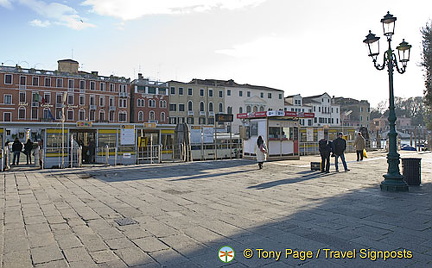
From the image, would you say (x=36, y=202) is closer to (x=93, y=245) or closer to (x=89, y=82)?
(x=93, y=245)

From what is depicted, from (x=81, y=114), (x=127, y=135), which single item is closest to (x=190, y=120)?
(x=81, y=114)

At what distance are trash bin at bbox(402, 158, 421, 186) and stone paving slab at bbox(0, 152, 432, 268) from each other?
11.4 inches

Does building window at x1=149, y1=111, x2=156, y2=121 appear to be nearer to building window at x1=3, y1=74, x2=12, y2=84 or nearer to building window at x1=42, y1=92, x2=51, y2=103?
building window at x1=42, y1=92, x2=51, y2=103

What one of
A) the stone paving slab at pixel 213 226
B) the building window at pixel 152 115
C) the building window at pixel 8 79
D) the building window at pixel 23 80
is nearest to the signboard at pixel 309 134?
the stone paving slab at pixel 213 226

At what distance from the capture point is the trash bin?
909 centimetres

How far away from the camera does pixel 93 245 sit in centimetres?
428

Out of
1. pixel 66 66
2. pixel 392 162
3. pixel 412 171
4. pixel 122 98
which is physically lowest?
pixel 412 171

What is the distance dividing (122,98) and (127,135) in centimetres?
4060

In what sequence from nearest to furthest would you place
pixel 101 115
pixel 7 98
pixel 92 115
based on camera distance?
1. pixel 7 98
2. pixel 92 115
3. pixel 101 115

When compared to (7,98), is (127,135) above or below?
below

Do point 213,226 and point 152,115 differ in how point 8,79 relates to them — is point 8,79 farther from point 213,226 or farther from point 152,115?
point 213,226

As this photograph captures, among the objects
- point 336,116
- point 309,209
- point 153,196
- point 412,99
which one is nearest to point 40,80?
point 153,196

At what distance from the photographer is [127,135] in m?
19.6

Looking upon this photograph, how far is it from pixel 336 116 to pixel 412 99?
125ft
